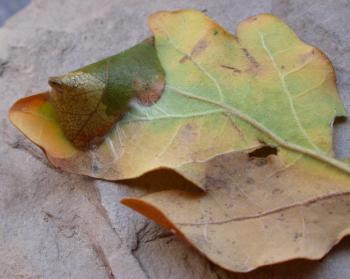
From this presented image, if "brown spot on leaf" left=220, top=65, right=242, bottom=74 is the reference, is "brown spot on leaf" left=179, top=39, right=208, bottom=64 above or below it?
above

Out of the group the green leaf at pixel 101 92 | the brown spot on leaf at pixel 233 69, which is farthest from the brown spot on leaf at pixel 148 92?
the brown spot on leaf at pixel 233 69

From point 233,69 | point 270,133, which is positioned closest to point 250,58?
point 233,69

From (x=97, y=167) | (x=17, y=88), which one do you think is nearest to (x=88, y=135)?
(x=97, y=167)

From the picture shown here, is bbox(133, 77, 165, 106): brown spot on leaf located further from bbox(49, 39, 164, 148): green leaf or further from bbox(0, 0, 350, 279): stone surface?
bbox(0, 0, 350, 279): stone surface

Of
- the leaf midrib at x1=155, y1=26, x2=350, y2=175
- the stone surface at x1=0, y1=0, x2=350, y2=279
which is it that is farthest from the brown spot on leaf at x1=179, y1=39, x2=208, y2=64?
the stone surface at x1=0, y1=0, x2=350, y2=279

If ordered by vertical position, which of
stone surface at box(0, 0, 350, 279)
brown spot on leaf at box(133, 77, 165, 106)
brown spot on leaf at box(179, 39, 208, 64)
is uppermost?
brown spot on leaf at box(179, 39, 208, 64)

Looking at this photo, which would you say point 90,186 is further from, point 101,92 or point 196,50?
point 196,50

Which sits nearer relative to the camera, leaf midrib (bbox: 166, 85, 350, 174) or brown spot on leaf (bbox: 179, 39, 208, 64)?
leaf midrib (bbox: 166, 85, 350, 174)

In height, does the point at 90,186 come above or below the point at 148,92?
below

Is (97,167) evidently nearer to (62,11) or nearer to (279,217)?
(279,217)
